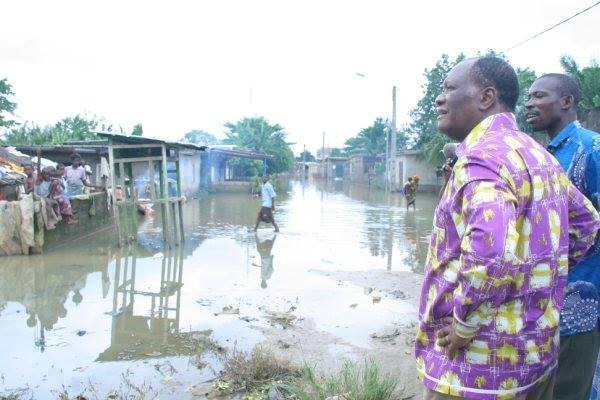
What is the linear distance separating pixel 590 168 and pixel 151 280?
6.82m

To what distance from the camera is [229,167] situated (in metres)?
36.4

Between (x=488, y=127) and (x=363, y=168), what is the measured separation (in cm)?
4920

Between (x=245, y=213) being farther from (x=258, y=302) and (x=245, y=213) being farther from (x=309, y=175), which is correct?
(x=309, y=175)

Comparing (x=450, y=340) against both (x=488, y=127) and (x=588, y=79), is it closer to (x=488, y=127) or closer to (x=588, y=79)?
(x=488, y=127)

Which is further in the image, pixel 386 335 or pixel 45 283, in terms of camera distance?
pixel 45 283

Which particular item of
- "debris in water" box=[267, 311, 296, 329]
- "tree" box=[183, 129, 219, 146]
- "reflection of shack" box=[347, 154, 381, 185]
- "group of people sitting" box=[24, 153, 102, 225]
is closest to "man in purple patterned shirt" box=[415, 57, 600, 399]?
"debris in water" box=[267, 311, 296, 329]

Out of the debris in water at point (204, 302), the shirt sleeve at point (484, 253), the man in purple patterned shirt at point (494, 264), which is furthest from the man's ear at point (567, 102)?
the debris in water at point (204, 302)

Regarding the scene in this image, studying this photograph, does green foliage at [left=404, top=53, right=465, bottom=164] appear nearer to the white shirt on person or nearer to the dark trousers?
the white shirt on person

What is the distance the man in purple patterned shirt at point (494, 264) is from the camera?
62.3 inches

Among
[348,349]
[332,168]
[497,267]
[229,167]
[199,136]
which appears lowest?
[348,349]

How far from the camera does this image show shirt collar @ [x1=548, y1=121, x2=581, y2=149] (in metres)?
2.51

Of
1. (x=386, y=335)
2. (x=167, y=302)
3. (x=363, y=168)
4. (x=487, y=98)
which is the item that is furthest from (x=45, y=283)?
(x=363, y=168)

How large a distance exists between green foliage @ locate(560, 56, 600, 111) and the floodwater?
1058 centimetres

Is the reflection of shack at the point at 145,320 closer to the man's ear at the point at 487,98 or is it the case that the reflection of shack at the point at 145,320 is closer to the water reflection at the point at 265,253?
the water reflection at the point at 265,253
